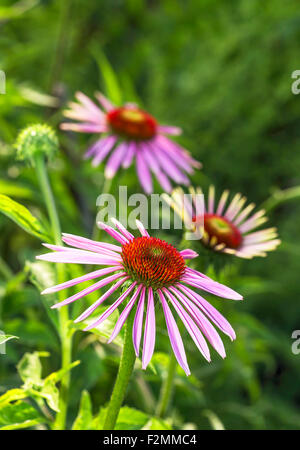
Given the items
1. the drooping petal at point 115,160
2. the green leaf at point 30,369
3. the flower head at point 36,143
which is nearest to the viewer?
the green leaf at point 30,369

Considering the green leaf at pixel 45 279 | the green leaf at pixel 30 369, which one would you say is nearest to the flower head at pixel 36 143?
the green leaf at pixel 45 279

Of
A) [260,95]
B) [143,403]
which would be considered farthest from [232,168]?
[143,403]

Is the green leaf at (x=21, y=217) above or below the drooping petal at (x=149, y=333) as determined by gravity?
above

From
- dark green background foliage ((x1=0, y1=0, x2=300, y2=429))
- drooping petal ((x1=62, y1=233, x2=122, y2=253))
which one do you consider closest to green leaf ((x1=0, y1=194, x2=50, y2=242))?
drooping petal ((x1=62, y1=233, x2=122, y2=253))

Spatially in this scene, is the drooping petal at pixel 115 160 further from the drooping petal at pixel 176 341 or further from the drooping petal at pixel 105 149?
the drooping petal at pixel 176 341

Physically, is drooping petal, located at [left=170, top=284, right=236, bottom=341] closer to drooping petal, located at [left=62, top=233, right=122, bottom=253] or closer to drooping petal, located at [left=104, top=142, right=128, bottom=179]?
drooping petal, located at [left=62, top=233, right=122, bottom=253]

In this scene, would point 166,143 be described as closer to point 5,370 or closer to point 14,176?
point 14,176

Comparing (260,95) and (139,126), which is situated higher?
(260,95)
